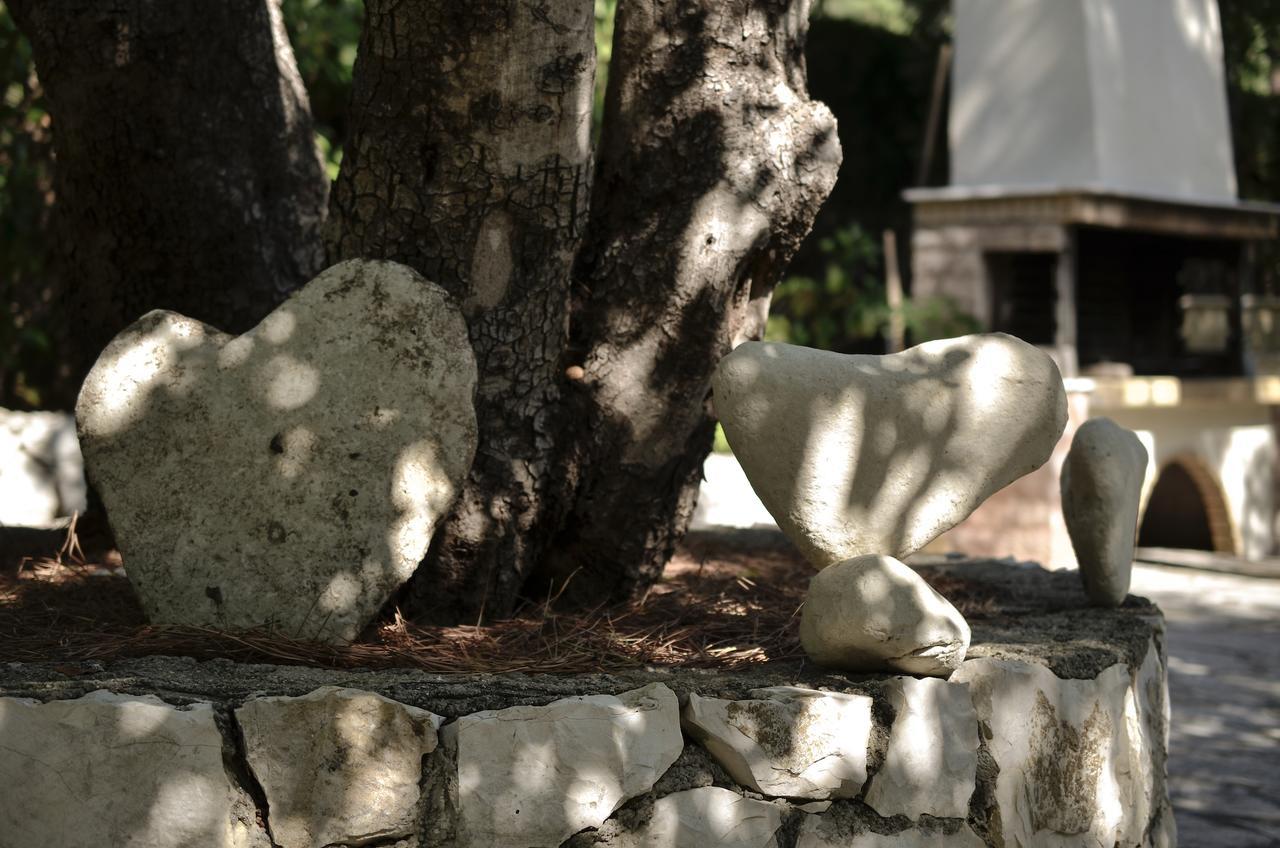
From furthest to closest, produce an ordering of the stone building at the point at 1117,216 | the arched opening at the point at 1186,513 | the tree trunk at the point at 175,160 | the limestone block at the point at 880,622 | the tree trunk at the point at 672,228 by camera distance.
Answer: the arched opening at the point at 1186,513 → the stone building at the point at 1117,216 → the tree trunk at the point at 175,160 → the tree trunk at the point at 672,228 → the limestone block at the point at 880,622

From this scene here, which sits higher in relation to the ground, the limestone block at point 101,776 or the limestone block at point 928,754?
the limestone block at point 101,776

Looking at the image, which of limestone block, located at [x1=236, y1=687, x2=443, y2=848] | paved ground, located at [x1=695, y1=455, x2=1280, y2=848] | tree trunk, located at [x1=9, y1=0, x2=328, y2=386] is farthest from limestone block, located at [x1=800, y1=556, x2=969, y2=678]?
tree trunk, located at [x1=9, y1=0, x2=328, y2=386]

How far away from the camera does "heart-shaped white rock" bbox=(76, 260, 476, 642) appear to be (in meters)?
2.72

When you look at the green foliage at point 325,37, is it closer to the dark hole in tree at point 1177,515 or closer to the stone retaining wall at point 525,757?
the stone retaining wall at point 525,757

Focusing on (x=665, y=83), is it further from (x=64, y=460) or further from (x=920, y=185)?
(x=920, y=185)

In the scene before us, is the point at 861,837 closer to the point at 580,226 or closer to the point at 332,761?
the point at 332,761

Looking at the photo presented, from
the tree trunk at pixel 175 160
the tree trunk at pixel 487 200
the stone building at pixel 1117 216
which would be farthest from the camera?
the stone building at pixel 1117 216

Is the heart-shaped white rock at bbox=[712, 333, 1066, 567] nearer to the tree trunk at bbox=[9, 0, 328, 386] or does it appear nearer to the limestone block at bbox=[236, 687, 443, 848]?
the limestone block at bbox=[236, 687, 443, 848]

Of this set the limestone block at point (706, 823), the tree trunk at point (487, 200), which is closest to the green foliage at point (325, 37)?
the tree trunk at point (487, 200)

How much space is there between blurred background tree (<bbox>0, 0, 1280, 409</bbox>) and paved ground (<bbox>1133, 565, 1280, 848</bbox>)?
315 cm

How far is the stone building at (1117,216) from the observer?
415 inches

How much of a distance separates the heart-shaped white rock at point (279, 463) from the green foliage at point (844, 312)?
8.52 metres

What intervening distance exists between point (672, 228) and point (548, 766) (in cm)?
147

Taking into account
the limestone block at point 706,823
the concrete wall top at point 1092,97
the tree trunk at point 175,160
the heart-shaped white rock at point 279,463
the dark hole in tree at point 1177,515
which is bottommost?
the dark hole in tree at point 1177,515
